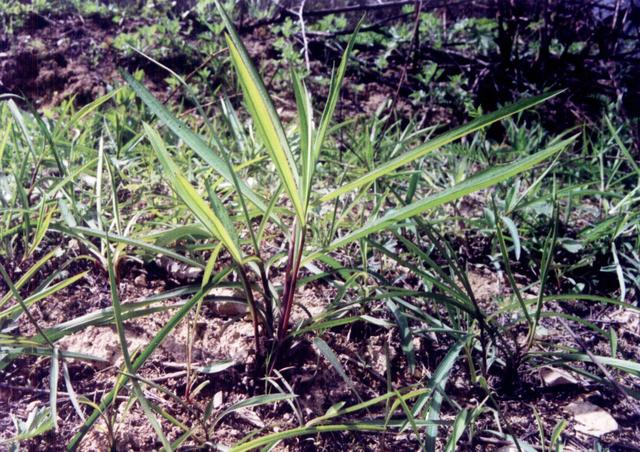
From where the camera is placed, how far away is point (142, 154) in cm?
158

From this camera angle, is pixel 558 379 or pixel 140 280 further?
pixel 140 280

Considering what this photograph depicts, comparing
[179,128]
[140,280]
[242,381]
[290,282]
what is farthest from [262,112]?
[140,280]

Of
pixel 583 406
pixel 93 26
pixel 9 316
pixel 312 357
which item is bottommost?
pixel 583 406

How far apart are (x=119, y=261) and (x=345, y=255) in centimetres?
55

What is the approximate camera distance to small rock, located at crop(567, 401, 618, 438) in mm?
925

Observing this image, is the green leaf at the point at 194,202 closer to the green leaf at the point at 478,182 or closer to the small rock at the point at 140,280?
the green leaf at the point at 478,182

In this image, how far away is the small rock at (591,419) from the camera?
0.93 meters

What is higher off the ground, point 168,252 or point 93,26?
point 93,26

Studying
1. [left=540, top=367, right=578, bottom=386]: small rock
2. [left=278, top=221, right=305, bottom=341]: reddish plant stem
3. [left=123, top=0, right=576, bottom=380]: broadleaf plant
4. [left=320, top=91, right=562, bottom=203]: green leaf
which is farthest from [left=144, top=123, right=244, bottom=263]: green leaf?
[left=540, top=367, right=578, bottom=386]: small rock

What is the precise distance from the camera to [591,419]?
0.95 meters

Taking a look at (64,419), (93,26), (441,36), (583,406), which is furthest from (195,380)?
(93,26)

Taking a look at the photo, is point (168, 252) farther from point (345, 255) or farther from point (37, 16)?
point (37, 16)

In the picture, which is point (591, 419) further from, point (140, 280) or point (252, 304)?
point (140, 280)

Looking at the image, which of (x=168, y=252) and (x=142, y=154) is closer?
(x=168, y=252)
